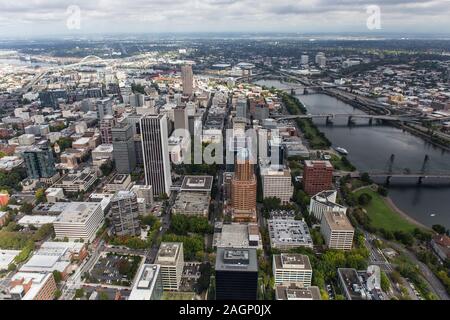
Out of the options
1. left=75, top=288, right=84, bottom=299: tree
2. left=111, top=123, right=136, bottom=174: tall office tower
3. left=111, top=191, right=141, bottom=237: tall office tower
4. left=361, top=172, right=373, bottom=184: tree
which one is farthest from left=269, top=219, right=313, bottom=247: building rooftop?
left=111, top=123, right=136, bottom=174: tall office tower

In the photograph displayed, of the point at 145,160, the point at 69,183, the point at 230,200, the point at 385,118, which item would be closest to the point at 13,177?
the point at 69,183

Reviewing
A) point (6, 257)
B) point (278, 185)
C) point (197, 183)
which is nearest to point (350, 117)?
point (278, 185)

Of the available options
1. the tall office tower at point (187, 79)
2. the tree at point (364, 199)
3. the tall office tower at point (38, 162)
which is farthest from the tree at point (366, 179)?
the tall office tower at point (187, 79)

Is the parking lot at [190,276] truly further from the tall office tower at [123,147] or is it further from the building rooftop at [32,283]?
the tall office tower at [123,147]

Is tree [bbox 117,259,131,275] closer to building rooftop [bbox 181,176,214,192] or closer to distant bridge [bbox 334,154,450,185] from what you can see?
building rooftop [bbox 181,176,214,192]

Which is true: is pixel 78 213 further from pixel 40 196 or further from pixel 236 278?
pixel 236 278
